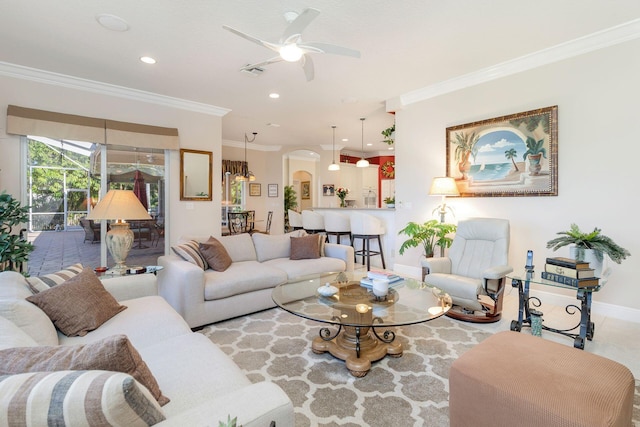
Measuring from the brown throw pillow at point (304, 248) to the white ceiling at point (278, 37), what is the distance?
2.12 meters

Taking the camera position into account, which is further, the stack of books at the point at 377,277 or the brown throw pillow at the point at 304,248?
the brown throw pillow at the point at 304,248

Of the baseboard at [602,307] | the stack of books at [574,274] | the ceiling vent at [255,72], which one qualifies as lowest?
the baseboard at [602,307]

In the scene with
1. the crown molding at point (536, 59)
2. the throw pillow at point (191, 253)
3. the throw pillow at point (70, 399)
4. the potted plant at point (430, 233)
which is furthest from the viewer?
the potted plant at point (430, 233)

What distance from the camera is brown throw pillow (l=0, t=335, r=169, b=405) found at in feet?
2.61

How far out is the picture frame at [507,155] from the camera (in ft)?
11.2

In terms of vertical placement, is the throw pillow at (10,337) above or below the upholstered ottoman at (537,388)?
above

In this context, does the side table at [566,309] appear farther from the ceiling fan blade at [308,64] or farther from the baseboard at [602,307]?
the ceiling fan blade at [308,64]

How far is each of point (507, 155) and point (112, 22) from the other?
4388 mm

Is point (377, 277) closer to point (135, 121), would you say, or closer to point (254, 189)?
point (135, 121)

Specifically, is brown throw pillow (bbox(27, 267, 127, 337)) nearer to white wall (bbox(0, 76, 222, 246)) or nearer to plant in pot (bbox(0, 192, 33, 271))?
plant in pot (bbox(0, 192, 33, 271))

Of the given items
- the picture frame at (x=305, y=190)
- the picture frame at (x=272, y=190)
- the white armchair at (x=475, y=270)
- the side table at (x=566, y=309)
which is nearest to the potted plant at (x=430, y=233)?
the white armchair at (x=475, y=270)

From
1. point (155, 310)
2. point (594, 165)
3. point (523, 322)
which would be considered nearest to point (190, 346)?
point (155, 310)

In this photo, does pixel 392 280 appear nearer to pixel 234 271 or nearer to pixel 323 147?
pixel 234 271

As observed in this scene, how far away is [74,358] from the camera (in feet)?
2.75
